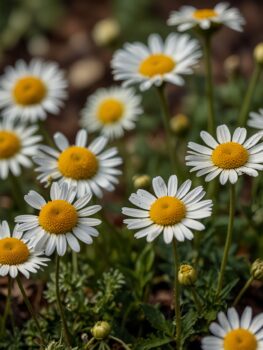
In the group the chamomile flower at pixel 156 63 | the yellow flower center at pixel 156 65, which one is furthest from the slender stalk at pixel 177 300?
the yellow flower center at pixel 156 65

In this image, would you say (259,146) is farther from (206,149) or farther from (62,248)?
(62,248)

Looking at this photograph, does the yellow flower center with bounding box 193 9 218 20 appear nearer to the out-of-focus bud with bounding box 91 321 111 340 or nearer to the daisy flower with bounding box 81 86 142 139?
the daisy flower with bounding box 81 86 142 139

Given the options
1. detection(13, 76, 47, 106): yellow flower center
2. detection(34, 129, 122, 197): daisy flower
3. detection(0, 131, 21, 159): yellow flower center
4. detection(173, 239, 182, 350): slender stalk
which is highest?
detection(13, 76, 47, 106): yellow flower center

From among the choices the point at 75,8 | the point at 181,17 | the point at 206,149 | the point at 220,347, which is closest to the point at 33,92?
the point at 181,17

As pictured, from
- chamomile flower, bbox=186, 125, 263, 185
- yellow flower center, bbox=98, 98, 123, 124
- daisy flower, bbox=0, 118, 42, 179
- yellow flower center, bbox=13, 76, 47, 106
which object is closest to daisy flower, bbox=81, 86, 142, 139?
yellow flower center, bbox=98, 98, 123, 124

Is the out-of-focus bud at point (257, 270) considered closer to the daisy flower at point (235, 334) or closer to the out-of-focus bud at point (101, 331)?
the daisy flower at point (235, 334)

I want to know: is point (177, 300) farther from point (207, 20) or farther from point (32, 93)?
point (32, 93)
